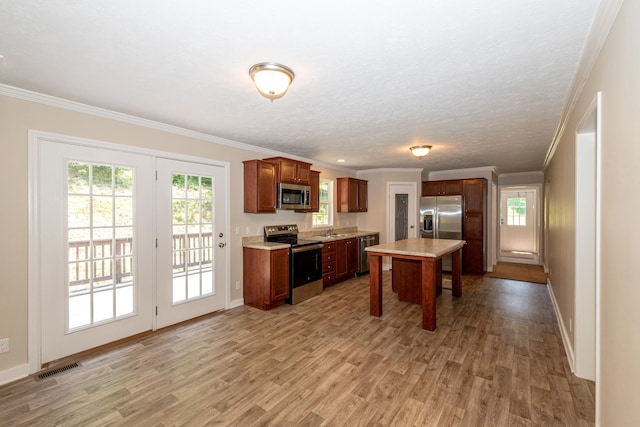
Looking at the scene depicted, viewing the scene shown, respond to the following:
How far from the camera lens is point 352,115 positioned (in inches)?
123

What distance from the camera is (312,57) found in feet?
6.41

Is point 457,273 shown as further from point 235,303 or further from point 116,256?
point 116,256

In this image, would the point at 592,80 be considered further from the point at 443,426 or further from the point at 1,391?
the point at 1,391

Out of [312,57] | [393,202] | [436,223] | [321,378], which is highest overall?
[312,57]

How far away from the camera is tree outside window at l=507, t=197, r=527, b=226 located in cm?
877

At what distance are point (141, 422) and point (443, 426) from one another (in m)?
2.03

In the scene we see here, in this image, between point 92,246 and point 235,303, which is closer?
point 92,246

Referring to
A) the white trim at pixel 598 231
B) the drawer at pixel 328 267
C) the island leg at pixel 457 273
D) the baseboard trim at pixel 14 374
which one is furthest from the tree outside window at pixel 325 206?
the white trim at pixel 598 231

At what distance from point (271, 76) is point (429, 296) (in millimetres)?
2923

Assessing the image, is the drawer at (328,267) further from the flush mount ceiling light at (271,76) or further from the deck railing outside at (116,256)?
the flush mount ceiling light at (271,76)

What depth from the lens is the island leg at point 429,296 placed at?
342 centimetres

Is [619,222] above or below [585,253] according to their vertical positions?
above

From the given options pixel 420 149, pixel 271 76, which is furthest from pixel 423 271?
pixel 271 76

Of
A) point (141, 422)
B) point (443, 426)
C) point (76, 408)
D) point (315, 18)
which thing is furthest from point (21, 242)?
point (443, 426)
